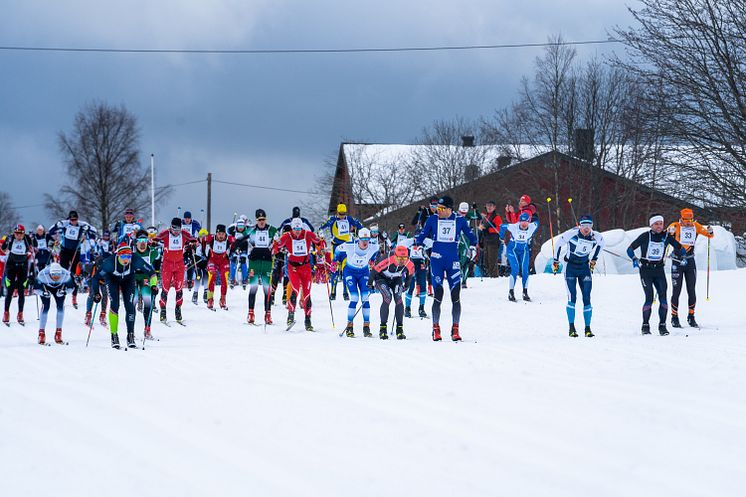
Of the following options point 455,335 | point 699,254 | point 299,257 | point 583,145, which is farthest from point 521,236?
point 583,145

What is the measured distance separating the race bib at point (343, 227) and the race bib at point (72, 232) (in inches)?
262

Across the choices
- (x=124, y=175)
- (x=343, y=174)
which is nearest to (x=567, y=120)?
(x=343, y=174)

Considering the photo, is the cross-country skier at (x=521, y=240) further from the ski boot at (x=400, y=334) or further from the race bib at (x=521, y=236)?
the ski boot at (x=400, y=334)

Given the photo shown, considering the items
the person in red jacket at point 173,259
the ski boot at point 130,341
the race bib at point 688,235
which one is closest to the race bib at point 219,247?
the person in red jacket at point 173,259

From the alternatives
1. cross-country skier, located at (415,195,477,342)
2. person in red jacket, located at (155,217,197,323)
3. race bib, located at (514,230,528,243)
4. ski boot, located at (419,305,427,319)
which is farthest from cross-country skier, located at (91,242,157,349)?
race bib, located at (514,230,528,243)

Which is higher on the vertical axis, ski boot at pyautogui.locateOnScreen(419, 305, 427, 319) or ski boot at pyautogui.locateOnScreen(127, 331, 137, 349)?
ski boot at pyautogui.locateOnScreen(419, 305, 427, 319)

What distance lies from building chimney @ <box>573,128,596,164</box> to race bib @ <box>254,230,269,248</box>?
28448 millimetres

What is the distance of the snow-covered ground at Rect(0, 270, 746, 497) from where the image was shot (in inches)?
227

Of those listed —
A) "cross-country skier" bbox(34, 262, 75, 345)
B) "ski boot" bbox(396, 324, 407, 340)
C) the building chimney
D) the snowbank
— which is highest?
the building chimney

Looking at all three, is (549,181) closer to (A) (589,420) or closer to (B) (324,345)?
(B) (324,345)

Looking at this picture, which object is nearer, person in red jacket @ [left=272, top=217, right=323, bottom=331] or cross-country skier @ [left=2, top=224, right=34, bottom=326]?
person in red jacket @ [left=272, top=217, right=323, bottom=331]

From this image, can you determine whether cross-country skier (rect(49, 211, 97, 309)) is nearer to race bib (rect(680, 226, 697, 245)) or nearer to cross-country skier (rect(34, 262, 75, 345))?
cross-country skier (rect(34, 262, 75, 345))

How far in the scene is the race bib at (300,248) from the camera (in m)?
15.7

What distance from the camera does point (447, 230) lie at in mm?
13047
